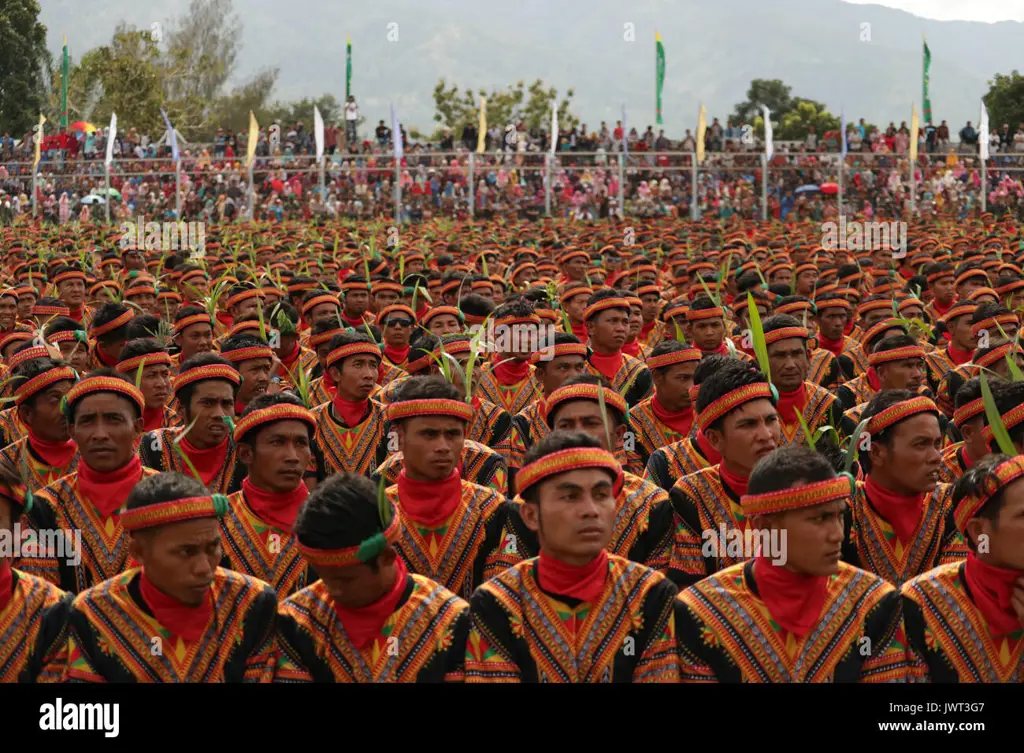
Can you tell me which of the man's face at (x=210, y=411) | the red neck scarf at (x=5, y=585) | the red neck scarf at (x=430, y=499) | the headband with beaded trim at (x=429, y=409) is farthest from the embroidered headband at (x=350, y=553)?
the man's face at (x=210, y=411)

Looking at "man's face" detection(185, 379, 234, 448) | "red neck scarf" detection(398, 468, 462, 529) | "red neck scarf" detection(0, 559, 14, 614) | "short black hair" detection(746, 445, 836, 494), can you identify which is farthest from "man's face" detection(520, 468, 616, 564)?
"man's face" detection(185, 379, 234, 448)

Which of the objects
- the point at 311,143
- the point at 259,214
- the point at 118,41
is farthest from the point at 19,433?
the point at 118,41

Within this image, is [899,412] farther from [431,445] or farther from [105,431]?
[105,431]

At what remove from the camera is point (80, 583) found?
525 cm

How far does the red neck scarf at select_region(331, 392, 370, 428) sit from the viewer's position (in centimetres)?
717

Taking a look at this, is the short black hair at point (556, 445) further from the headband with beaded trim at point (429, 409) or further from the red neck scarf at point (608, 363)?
the red neck scarf at point (608, 363)

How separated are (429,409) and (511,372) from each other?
10.2 feet

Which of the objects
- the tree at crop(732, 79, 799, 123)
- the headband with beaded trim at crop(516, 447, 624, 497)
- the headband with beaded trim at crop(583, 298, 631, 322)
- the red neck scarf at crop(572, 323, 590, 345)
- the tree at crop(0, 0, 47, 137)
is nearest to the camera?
the headband with beaded trim at crop(516, 447, 624, 497)

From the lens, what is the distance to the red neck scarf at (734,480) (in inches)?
207

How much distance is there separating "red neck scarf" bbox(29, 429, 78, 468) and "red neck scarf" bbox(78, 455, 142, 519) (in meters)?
0.77

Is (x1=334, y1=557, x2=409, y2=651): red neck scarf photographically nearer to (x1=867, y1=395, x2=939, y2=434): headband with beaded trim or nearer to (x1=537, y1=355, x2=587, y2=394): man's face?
(x1=867, y1=395, x2=939, y2=434): headband with beaded trim

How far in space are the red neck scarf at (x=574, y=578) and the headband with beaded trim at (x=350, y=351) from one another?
350 cm

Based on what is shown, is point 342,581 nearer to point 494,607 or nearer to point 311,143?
point 494,607

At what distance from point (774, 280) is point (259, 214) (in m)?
17.0
